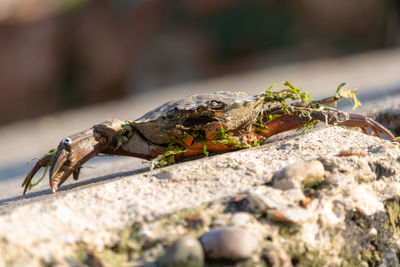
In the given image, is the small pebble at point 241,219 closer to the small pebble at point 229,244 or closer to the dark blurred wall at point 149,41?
the small pebble at point 229,244

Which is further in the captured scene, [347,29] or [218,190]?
[347,29]

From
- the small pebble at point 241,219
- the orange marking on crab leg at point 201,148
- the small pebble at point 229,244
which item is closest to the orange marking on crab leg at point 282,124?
the orange marking on crab leg at point 201,148

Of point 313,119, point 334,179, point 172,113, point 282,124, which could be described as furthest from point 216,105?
point 334,179

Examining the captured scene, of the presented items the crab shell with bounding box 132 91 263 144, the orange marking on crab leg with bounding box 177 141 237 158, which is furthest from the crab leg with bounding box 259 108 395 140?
the orange marking on crab leg with bounding box 177 141 237 158

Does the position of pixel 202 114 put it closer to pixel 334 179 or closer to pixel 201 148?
pixel 201 148

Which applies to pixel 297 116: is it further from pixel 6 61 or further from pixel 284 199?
pixel 6 61

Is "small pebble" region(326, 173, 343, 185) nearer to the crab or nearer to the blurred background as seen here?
the crab

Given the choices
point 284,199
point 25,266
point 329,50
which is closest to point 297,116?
point 284,199

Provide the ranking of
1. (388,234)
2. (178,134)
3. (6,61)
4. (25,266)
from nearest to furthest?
(25,266)
(388,234)
(178,134)
(6,61)
